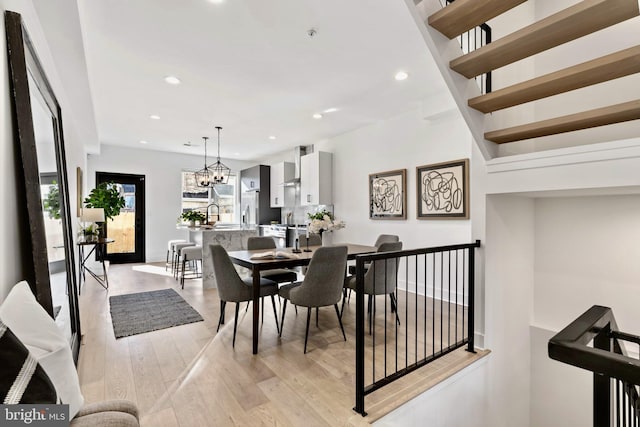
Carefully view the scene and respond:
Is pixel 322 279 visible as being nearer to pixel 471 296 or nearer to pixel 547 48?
pixel 471 296

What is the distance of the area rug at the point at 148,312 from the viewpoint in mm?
3092

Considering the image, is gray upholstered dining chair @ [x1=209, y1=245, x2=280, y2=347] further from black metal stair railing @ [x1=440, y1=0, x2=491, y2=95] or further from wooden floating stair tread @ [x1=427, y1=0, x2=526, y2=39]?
black metal stair railing @ [x1=440, y1=0, x2=491, y2=95]

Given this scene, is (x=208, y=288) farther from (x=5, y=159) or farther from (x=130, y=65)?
(x=5, y=159)

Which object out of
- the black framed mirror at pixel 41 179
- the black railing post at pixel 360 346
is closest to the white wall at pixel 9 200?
the black framed mirror at pixel 41 179

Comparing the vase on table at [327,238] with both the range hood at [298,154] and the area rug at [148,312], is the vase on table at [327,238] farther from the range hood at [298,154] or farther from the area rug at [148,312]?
the area rug at [148,312]

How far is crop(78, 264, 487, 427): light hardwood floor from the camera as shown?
179 cm

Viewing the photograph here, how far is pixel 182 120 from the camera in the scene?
496 cm

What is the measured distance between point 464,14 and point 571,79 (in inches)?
26.2

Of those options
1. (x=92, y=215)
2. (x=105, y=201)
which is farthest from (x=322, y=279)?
(x=105, y=201)

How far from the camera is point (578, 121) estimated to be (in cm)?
178

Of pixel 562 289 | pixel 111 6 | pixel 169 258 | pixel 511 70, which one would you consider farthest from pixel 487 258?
pixel 169 258

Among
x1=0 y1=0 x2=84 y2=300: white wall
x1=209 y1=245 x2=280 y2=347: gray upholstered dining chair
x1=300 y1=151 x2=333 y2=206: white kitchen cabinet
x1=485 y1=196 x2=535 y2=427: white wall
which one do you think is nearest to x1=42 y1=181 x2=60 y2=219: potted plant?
x1=0 y1=0 x2=84 y2=300: white wall

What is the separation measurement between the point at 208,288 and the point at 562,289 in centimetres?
438

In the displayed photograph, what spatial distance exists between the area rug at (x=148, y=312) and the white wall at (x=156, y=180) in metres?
3.26
